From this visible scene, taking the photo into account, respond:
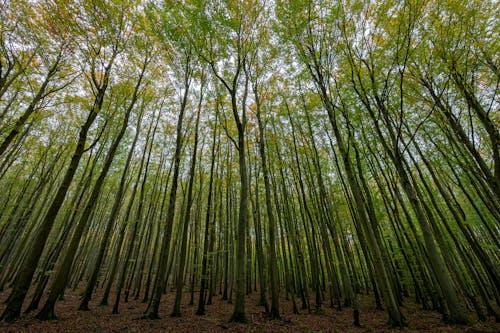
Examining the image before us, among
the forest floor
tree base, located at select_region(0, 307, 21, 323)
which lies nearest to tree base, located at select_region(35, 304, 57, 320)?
the forest floor

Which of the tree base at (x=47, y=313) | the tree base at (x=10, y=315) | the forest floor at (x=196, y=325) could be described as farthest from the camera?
the tree base at (x=47, y=313)

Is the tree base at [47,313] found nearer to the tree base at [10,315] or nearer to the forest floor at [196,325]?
the forest floor at [196,325]

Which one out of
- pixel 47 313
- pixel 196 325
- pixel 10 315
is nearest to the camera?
pixel 10 315

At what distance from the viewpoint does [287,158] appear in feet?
41.0

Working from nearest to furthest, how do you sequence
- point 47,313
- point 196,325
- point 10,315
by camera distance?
point 10,315 < point 47,313 < point 196,325

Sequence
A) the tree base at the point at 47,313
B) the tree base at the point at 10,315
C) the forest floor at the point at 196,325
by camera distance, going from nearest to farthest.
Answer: the tree base at the point at 10,315 → the forest floor at the point at 196,325 → the tree base at the point at 47,313

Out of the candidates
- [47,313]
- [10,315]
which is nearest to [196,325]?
[47,313]

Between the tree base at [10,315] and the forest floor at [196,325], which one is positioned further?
the forest floor at [196,325]

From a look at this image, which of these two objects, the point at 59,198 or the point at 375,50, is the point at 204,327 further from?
the point at 375,50

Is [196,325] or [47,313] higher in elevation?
[47,313]

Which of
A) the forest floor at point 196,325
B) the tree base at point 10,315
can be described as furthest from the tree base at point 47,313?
the tree base at point 10,315

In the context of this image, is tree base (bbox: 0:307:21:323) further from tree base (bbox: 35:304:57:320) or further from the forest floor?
tree base (bbox: 35:304:57:320)

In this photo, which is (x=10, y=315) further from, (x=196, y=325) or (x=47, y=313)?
(x=196, y=325)

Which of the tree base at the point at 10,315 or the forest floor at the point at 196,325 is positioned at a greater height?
the tree base at the point at 10,315
